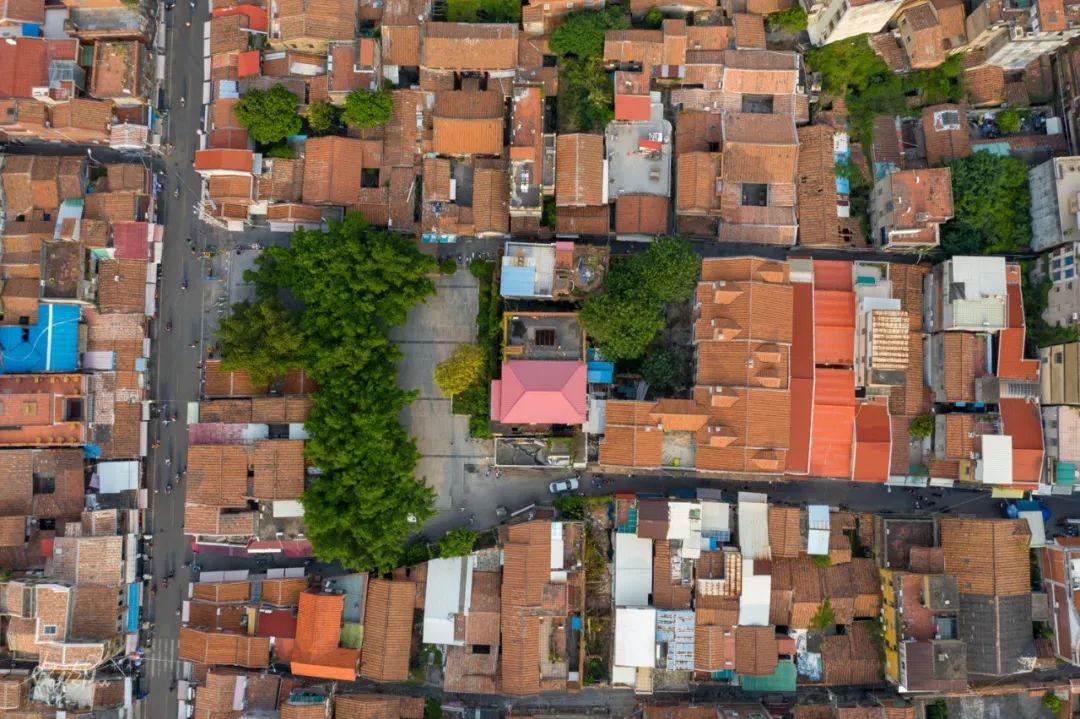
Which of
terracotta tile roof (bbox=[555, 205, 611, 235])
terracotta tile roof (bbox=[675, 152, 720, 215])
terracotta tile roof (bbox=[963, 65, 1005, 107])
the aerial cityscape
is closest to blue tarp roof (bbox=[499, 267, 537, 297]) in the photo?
the aerial cityscape

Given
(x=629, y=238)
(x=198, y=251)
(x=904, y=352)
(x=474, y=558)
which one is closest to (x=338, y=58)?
(x=198, y=251)

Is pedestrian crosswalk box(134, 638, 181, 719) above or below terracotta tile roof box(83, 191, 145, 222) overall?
below

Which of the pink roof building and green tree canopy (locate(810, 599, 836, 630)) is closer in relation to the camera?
the pink roof building

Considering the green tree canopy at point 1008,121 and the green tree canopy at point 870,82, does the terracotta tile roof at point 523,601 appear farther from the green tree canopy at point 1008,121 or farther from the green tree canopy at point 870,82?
the green tree canopy at point 1008,121

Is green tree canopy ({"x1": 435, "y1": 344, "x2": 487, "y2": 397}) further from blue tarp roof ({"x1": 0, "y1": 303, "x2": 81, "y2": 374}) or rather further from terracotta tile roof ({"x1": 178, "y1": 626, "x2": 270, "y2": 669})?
blue tarp roof ({"x1": 0, "y1": 303, "x2": 81, "y2": 374})

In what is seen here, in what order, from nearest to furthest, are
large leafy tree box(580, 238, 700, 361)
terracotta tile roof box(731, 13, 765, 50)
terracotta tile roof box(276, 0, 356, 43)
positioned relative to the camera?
large leafy tree box(580, 238, 700, 361) < terracotta tile roof box(276, 0, 356, 43) < terracotta tile roof box(731, 13, 765, 50)

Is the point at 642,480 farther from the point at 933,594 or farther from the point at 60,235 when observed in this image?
the point at 60,235

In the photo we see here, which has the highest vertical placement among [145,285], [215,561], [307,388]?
[145,285]
